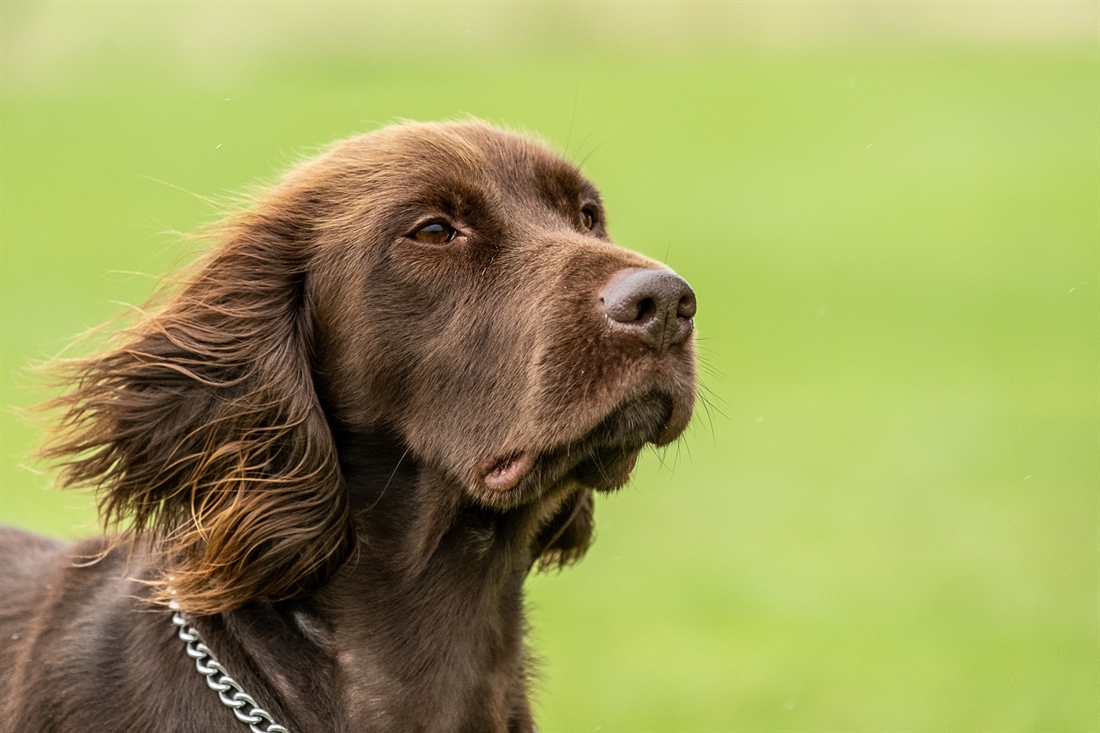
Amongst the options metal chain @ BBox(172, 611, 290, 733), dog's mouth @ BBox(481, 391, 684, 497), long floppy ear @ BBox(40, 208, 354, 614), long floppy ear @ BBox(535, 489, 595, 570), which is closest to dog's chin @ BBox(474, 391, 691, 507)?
dog's mouth @ BBox(481, 391, 684, 497)

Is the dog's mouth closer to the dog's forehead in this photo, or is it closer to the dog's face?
the dog's face

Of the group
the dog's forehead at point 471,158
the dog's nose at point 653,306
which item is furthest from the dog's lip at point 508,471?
the dog's forehead at point 471,158

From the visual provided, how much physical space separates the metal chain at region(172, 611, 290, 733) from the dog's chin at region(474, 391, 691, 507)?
74cm

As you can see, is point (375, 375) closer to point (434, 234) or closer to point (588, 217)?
point (434, 234)

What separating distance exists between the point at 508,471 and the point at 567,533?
811 mm

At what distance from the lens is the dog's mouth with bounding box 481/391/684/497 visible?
3568 mm

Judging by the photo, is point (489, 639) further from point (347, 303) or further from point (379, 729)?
→ point (347, 303)

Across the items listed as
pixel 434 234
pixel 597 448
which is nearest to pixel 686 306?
pixel 597 448

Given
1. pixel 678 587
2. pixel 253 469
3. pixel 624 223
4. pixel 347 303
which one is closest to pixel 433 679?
pixel 253 469

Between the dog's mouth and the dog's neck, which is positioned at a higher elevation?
the dog's mouth

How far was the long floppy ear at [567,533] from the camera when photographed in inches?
169

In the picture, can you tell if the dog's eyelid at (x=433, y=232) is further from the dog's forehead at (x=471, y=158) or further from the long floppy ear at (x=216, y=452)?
the long floppy ear at (x=216, y=452)

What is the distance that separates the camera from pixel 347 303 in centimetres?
380

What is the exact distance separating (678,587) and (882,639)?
1.28m
